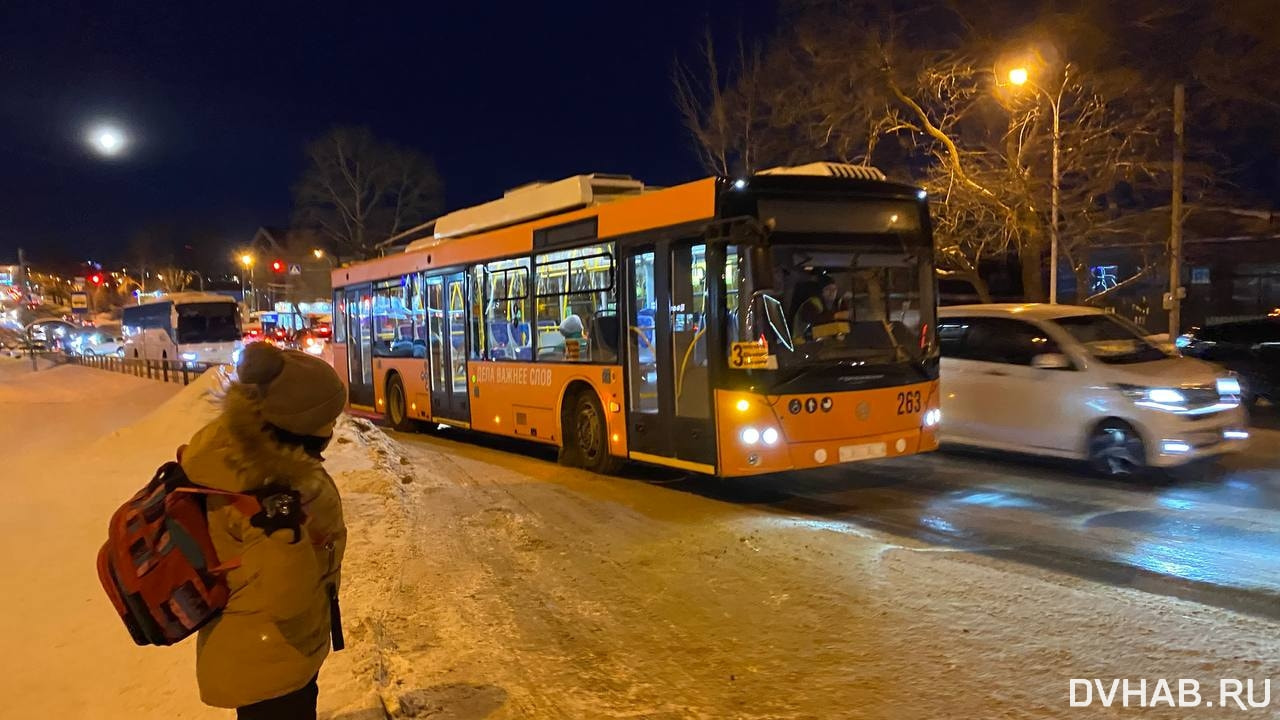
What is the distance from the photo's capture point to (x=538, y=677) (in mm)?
Result: 4898

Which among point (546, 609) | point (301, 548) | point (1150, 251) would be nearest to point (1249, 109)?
point (1150, 251)

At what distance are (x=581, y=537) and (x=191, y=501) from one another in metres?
5.61

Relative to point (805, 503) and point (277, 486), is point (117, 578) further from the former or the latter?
point (805, 503)

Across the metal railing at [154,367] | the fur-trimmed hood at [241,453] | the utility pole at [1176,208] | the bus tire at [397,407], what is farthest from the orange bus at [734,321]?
the metal railing at [154,367]

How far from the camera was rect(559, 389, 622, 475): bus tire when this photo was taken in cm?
1090

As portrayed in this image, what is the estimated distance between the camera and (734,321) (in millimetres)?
8594

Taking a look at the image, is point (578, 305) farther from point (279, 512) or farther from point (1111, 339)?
point (279, 512)

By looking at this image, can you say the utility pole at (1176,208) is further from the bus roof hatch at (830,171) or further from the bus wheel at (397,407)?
the bus wheel at (397,407)

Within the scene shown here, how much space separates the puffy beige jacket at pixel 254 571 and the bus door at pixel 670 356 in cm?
636

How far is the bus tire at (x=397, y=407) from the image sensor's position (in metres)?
16.4

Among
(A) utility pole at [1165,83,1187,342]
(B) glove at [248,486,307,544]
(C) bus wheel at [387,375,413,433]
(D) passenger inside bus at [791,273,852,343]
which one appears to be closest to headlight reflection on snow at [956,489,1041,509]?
(D) passenger inside bus at [791,273,852,343]

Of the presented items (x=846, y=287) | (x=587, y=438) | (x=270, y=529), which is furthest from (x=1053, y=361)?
(x=270, y=529)

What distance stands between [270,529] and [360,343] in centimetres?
1600

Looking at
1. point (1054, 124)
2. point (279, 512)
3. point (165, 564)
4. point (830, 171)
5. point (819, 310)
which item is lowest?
point (165, 564)
